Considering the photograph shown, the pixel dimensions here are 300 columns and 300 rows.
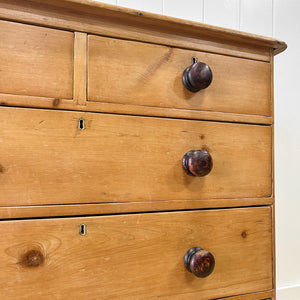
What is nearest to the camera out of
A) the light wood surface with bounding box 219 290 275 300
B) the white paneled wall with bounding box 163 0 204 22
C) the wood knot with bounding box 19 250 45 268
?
the wood knot with bounding box 19 250 45 268

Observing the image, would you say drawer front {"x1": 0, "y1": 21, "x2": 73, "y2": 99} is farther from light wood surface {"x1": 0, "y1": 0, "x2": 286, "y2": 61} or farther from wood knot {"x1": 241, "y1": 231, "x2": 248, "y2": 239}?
wood knot {"x1": 241, "y1": 231, "x2": 248, "y2": 239}

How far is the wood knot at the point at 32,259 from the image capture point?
21.3 inches

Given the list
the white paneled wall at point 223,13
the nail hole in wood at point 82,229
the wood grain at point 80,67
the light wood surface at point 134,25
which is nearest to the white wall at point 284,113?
the white paneled wall at point 223,13

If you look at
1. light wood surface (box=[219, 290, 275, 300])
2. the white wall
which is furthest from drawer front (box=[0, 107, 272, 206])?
the white wall

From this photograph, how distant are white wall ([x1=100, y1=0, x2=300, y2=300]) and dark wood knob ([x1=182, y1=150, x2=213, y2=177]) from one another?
79cm

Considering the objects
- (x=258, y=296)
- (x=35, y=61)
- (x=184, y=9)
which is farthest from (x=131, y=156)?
(x=184, y=9)

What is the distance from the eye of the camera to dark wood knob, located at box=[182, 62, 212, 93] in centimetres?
62

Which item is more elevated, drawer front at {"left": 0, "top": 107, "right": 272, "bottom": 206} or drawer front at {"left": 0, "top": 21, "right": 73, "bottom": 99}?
drawer front at {"left": 0, "top": 21, "right": 73, "bottom": 99}

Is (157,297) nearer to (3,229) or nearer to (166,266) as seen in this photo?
(166,266)

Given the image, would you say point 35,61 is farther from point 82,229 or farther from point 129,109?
point 82,229

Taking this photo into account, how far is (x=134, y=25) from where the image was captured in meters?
0.63

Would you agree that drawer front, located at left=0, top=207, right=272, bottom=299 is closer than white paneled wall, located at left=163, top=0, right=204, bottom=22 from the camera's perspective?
Yes

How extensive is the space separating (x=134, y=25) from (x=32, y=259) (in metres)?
0.49

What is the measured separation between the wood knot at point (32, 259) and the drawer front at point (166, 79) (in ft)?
0.99
